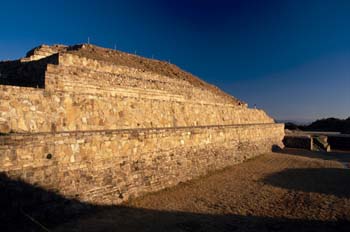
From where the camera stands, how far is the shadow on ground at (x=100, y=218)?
17.2 feet

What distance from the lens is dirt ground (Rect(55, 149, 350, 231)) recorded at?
20.4ft

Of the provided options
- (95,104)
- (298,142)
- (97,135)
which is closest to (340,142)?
(298,142)

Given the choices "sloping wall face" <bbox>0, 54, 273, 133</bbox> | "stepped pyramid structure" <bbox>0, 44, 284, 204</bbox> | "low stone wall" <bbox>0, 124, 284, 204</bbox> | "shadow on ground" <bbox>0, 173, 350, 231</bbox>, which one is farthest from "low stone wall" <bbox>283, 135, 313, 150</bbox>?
"shadow on ground" <bbox>0, 173, 350, 231</bbox>

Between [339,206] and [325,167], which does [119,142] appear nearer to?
[339,206]

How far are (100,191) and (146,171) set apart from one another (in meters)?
1.92

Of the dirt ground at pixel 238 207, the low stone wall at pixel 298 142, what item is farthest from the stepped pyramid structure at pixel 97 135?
the low stone wall at pixel 298 142

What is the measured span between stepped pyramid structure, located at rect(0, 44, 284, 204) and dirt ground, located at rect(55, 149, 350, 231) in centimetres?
71

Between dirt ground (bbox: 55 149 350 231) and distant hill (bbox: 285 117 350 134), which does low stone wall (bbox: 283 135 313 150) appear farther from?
distant hill (bbox: 285 117 350 134)

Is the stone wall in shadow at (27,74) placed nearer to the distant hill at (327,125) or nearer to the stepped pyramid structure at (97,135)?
the stepped pyramid structure at (97,135)

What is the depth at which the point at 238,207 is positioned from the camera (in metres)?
7.64

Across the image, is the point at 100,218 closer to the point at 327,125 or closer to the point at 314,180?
the point at 314,180

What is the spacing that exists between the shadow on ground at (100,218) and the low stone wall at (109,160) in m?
0.21

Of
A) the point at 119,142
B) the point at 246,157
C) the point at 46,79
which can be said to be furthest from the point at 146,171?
the point at 246,157

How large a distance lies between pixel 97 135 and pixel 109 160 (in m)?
0.84
